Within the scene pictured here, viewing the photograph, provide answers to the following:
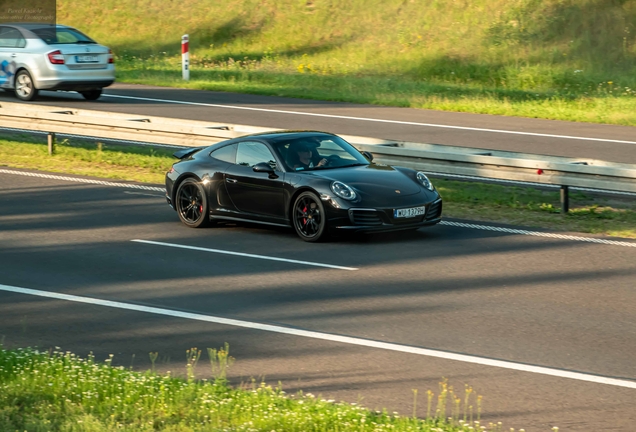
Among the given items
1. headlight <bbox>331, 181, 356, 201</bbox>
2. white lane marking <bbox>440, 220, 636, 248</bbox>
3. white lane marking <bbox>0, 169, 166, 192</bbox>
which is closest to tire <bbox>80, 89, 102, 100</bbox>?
white lane marking <bbox>0, 169, 166, 192</bbox>

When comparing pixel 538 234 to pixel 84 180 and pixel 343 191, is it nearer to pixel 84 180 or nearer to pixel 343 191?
pixel 343 191

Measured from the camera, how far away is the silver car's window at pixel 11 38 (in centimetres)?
2650

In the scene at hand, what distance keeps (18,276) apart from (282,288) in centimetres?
281

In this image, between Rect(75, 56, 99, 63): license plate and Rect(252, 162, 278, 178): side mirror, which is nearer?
Rect(252, 162, 278, 178): side mirror

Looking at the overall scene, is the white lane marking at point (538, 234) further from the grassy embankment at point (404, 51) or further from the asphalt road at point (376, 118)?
the grassy embankment at point (404, 51)

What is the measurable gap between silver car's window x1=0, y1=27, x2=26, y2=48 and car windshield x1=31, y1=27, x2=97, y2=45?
40 cm

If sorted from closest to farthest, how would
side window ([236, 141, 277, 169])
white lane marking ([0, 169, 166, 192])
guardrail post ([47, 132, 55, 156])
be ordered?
side window ([236, 141, 277, 169]) < white lane marking ([0, 169, 166, 192]) < guardrail post ([47, 132, 55, 156])

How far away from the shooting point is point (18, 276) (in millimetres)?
11195

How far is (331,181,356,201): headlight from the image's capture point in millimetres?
12633

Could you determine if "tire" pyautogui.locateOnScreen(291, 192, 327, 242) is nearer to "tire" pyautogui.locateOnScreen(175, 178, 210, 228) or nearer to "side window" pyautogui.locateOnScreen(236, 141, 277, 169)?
"side window" pyautogui.locateOnScreen(236, 141, 277, 169)

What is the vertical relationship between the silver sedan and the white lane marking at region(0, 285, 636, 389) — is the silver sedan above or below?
above

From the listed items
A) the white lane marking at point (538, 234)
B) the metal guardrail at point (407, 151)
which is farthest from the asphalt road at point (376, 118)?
the white lane marking at point (538, 234)

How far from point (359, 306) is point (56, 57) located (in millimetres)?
17891

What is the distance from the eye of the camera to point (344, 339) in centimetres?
870
